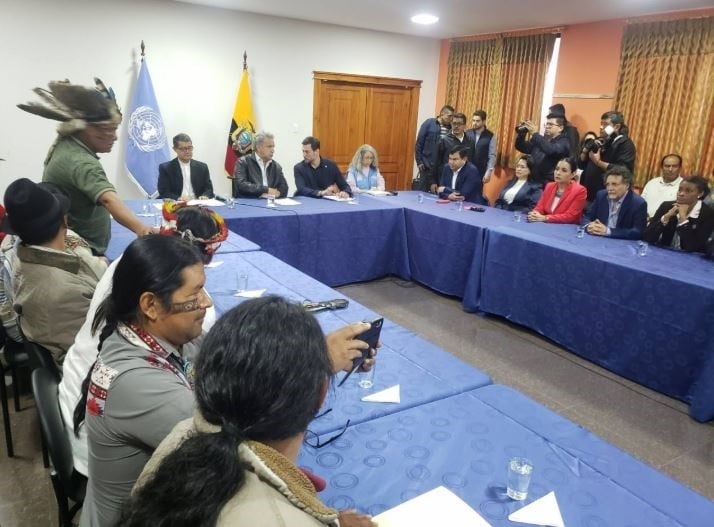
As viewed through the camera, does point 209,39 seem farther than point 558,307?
Yes

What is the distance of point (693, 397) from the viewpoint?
2.62 meters

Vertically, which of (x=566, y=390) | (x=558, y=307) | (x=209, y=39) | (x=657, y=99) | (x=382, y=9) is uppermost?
(x=382, y=9)

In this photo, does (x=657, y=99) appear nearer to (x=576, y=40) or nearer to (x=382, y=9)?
(x=576, y=40)

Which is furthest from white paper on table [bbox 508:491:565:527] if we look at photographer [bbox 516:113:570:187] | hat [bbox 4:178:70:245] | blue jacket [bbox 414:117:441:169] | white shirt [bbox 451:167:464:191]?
blue jacket [bbox 414:117:441:169]

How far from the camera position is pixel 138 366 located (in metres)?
1.00

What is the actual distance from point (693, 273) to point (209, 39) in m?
5.07

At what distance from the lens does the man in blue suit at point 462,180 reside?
16.1 ft

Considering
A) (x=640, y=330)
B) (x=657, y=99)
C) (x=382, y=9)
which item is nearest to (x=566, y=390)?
(x=640, y=330)

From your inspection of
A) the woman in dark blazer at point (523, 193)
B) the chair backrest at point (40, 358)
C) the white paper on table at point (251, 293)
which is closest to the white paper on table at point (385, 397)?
the white paper on table at point (251, 293)

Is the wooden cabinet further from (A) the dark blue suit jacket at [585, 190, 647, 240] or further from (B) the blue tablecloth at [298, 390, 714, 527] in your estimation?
(B) the blue tablecloth at [298, 390, 714, 527]

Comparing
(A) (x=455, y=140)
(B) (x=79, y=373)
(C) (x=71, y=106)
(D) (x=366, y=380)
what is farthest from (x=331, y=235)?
(B) (x=79, y=373)

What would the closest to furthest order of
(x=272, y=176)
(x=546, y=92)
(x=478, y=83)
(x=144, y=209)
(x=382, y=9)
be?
(x=144, y=209) < (x=272, y=176) < (x=382, y=9) < (x=546, y=92) < (x=478, y=83)

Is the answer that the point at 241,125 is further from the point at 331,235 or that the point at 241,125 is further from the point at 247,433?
the point at 247,433

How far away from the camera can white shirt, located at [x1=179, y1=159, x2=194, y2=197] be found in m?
4.52
